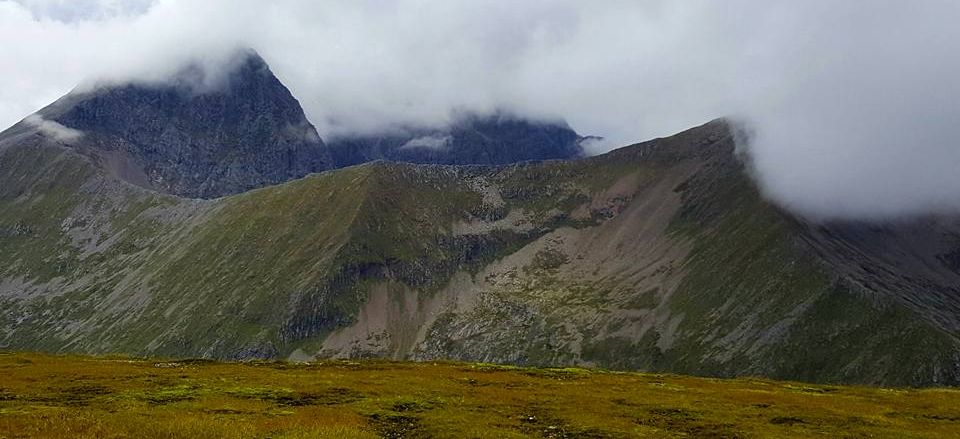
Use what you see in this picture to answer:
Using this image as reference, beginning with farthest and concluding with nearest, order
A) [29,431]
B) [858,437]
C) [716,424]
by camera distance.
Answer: [716,424] < [858,437] < [29,431]

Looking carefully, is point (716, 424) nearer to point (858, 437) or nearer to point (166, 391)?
point (858, 437)

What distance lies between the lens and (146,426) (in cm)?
4169

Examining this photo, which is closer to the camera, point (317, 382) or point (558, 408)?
point (558, 408)

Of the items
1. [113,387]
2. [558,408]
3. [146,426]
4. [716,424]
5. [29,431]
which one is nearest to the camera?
[29,431]

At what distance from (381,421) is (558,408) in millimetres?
16929

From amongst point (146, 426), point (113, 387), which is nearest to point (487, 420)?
point (146, 426)

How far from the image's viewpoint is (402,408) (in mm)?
58750

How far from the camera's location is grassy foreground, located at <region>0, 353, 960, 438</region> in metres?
44.9

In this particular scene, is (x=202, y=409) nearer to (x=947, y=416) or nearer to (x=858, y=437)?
(x=858, y=437)

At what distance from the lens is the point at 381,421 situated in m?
52.2

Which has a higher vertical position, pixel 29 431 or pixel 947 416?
pixel 29 431

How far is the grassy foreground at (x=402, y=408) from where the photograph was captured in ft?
147

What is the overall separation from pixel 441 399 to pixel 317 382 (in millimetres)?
17908

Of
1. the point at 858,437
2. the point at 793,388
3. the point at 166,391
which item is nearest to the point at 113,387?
the point at 166,391
